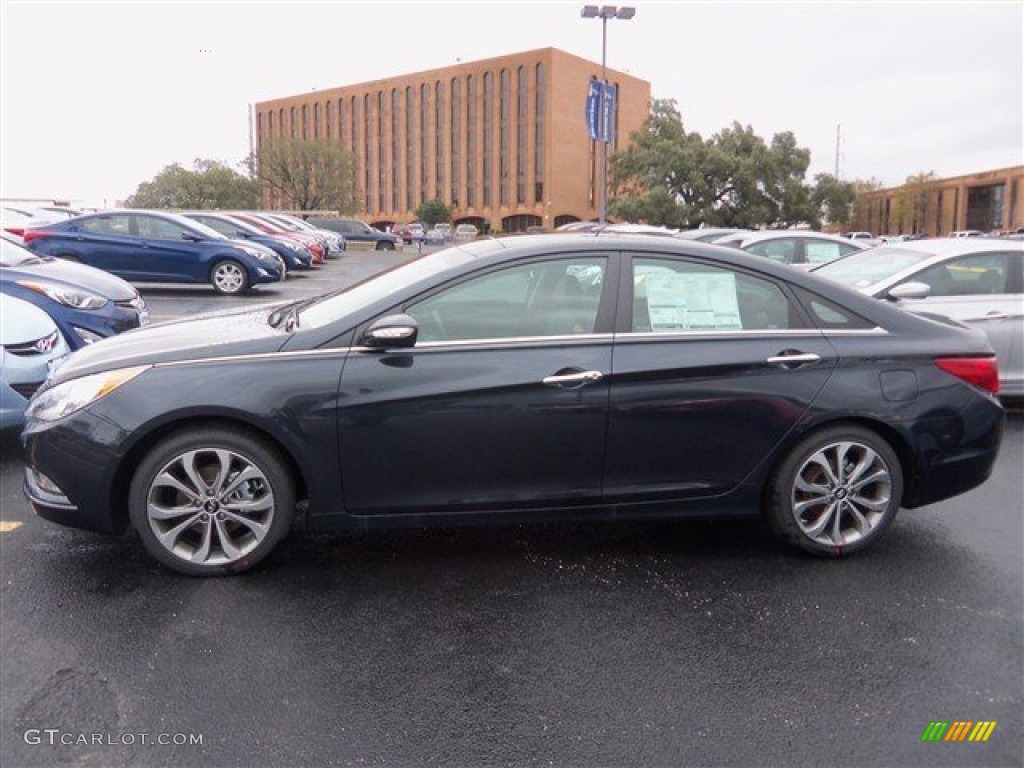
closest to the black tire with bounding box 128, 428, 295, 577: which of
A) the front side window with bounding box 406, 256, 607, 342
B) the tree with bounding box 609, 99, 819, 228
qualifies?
the front side window with bounding box 406, 256, 607, 342

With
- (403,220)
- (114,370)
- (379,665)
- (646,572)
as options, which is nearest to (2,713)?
(379,665)

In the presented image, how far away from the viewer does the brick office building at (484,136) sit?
79.4 metres

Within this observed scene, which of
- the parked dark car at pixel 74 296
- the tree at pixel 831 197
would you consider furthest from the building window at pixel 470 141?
the parked dark car at pixel 74 296

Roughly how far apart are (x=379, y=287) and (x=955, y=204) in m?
87.2

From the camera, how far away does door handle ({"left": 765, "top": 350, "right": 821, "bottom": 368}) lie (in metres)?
3.91

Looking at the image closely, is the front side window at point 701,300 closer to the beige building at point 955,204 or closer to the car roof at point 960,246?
the car roof at point 960,246

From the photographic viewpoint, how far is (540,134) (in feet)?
261

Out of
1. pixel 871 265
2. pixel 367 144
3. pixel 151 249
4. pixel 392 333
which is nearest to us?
pixel 392 333

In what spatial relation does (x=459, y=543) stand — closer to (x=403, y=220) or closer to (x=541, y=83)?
(x=541, y=83)

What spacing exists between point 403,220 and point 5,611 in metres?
93.5

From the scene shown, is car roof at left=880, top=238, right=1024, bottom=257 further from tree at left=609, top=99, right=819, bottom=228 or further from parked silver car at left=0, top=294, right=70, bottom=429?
tree at left=609, top=99, right=819, bottom=228

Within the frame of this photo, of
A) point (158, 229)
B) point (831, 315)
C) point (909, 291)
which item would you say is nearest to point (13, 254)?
point (158, 229)

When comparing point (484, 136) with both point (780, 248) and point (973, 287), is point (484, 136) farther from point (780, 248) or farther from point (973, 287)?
point (973, 287)

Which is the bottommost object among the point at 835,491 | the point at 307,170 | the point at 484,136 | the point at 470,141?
the point at 835,491
